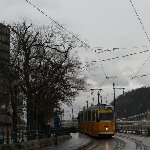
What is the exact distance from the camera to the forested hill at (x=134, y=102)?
124 m

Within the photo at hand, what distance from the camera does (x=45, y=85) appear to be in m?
40.6

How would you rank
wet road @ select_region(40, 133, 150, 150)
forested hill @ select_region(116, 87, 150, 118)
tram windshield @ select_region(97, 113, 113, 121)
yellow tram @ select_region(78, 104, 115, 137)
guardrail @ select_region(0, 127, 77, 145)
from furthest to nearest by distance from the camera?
forested hill @ select_region(116, 87, 150, 118) → tram windshield @ select_region(97, 113, 113, 121) → yellow tram @ select_region(78, 104, 115, 137) → wet road @ select_region(40, 133, 150, 150) → guardrail @ select_region(0, 127, 77, 145)

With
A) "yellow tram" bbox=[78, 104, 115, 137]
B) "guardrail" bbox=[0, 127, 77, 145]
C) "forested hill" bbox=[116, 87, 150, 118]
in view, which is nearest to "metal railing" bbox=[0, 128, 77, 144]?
"guardrail" bbox=[0, 127, 77, 145]

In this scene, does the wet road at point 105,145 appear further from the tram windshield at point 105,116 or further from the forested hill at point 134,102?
the forested hill at point 134,102

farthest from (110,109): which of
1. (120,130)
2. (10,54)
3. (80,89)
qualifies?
(120,130)

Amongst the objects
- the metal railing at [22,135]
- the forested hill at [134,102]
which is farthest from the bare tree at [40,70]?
the forested hill at [134,102]

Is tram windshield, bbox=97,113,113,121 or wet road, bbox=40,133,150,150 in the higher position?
tram windshield, bbox=97,113,113,121

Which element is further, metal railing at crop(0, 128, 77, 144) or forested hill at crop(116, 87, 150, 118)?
Result: forested hill at crop(116, 87, 150, 118)

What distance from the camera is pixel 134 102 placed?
421ft

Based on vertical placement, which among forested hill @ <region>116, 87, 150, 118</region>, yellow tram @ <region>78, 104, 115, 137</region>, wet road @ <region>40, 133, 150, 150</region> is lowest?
wet road @ <region>40, 133, 150, 150</region>

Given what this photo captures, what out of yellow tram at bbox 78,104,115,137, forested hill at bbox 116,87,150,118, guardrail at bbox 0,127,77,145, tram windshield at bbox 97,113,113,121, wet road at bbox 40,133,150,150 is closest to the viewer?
guardrail at bbox 0,127,77,145

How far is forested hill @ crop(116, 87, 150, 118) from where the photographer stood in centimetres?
12381

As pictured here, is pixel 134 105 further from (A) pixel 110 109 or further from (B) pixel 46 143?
(B) pixel 46 143

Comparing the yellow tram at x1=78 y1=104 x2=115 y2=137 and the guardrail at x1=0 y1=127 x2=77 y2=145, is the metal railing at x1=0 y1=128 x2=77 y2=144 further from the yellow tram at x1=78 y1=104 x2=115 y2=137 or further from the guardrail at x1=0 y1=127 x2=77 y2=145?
the yellow tram at x1=78 y1=104 x2=115 y2=137
